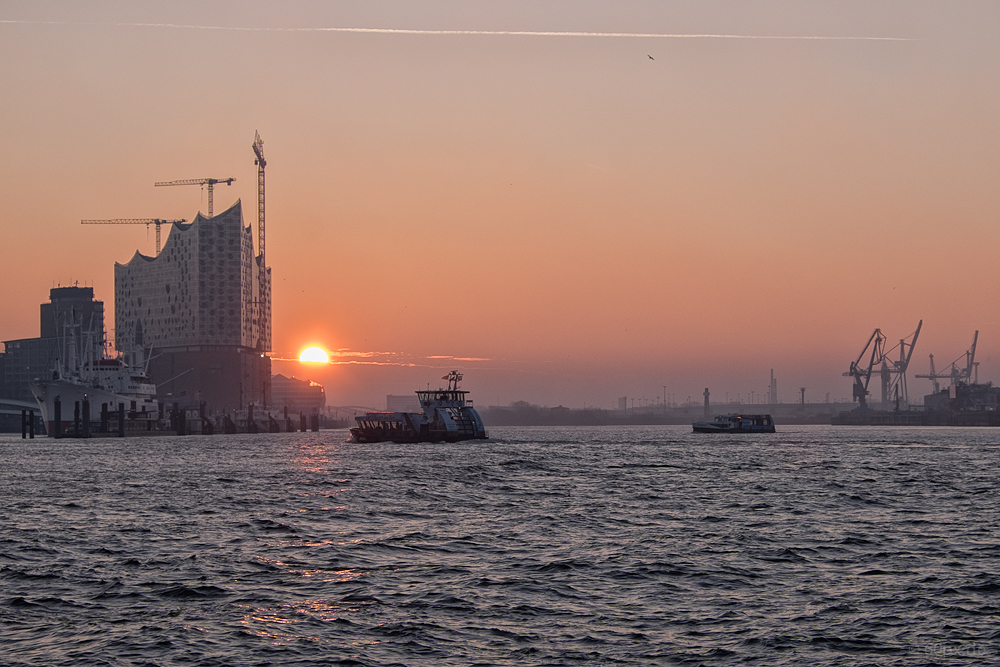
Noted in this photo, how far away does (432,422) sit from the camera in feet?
525

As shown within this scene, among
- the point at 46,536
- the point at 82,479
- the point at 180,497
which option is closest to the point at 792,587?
the point at 46,536

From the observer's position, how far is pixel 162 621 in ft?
81.0

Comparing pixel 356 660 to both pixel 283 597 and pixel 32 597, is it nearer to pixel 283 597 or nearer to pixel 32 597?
pixel 283 597

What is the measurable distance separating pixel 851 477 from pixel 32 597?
64.0 m

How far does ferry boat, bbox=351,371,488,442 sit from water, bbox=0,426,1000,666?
95.6 metres

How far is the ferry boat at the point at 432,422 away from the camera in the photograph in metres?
159

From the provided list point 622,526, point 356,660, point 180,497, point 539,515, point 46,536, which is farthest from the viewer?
point 180,497

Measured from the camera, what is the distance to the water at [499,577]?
22.1m

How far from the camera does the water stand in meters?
22.1

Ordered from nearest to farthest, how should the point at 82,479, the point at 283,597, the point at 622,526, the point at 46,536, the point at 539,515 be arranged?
1. the point at 283,597
2. the point at 46,536
3. the point at 622,526
4. the point at 539,515
5. the point at 82,479

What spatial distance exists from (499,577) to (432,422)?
129768mm

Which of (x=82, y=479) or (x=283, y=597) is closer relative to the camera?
(x=283, y=597)

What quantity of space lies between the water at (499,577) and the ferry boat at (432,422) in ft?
314

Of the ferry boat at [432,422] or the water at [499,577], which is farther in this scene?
the ferry boat at [432,422]
